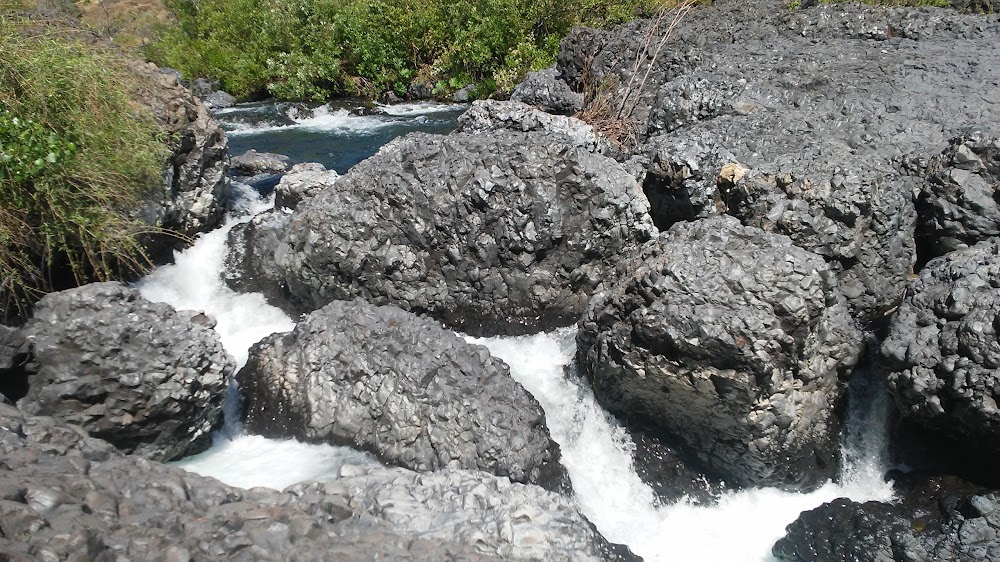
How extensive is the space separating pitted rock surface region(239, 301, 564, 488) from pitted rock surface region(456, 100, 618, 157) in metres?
4.04

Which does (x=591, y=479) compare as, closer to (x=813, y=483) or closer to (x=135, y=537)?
(x=813, y=483)

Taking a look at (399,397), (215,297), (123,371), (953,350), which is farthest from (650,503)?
(215,297)

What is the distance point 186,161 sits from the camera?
8562 millimetres

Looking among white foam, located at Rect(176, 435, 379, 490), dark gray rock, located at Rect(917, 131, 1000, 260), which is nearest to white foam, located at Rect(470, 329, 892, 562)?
white foam, located at Rect(176, 435, 379, 490)

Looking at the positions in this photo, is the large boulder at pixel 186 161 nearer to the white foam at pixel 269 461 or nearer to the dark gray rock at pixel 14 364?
the dark gray rock at pixel 14 364

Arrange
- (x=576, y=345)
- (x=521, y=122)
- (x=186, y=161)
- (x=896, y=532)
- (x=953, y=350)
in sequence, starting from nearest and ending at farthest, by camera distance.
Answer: (x=953, y=350) → (x=896, y=532) → (x=576, y=345) → (x=186, y=161) → (x=521, y=122)

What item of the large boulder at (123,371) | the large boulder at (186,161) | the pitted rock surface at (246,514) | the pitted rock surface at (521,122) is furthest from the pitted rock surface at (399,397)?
the pitted rock surface at (521,122)

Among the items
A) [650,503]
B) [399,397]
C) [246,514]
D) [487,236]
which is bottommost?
[650,503]

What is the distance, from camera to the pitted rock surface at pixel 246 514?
8.89ft

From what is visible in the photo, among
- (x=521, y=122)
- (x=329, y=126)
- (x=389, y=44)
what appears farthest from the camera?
(x=389, y=44)

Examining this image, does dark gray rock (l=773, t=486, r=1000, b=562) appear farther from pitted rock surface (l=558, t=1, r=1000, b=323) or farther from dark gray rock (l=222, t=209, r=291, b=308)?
dark gray rock (l=222, t=209, r=291, b=308)

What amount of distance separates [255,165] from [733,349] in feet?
27.3

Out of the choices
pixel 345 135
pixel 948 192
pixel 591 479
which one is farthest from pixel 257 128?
pixel 948 192

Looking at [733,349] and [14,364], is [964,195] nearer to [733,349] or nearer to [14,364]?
[733,349]
